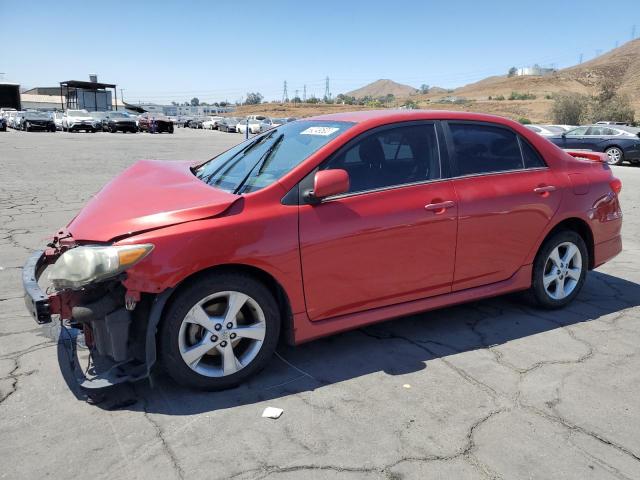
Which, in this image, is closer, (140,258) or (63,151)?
(140,258)

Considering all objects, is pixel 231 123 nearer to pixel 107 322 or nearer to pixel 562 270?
pixel 562 270

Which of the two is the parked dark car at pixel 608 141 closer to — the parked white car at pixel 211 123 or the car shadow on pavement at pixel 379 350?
the car shadow on pavement at pixel 379 350

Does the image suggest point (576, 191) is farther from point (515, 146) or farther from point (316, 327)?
point (316, 327)

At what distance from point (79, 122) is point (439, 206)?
4058cm

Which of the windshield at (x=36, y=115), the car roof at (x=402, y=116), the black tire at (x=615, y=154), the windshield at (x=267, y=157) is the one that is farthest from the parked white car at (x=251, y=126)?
the car roof at (x=402, y=116)

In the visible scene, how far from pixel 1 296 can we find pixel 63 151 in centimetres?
1821

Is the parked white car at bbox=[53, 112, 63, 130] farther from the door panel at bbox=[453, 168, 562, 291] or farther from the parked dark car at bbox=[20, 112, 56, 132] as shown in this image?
the door panel at bbox=[453, 168, 562, 291]

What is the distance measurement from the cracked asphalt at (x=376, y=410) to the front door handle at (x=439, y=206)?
3.37 ft

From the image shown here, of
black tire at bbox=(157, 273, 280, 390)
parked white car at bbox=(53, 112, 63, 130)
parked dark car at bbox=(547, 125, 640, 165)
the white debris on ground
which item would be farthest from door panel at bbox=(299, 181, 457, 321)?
parked white car at bbox=(53, 112, 63, 130)

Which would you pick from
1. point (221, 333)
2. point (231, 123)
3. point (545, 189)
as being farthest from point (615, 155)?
point (231, 123)

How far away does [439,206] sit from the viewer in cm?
387

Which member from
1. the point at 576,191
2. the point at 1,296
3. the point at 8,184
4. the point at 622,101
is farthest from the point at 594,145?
the point at 622,101

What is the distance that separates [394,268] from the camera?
12.3 feet

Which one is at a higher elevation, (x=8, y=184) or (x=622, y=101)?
(x=622, y=101)
